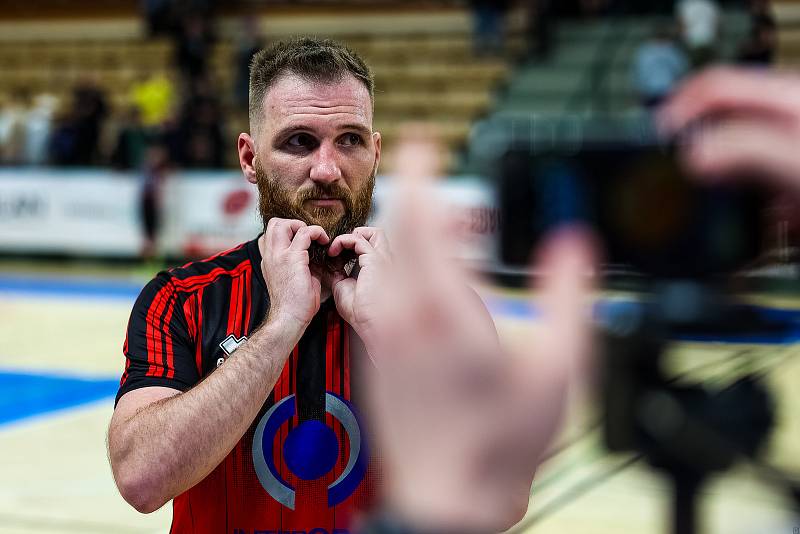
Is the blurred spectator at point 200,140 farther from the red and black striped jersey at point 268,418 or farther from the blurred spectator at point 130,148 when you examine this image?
the red and black striped jersey at point 268,418

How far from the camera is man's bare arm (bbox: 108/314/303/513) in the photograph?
2.30m

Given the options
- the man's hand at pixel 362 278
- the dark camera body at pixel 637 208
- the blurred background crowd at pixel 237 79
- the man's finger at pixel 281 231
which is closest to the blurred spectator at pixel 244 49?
the blurred background crowd at pixel 237 79

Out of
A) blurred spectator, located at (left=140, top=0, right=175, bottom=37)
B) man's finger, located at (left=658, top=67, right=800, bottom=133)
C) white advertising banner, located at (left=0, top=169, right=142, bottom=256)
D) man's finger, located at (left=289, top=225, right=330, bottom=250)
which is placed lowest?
white advertising banner, located at (left=0, top=169, right=142, bottom=256)

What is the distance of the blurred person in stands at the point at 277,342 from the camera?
2.33m

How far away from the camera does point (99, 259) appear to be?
1681cm

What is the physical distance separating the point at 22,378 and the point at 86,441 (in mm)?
2268

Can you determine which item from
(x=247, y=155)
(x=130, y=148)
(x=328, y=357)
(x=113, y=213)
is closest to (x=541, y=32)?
(x=130, y=148)

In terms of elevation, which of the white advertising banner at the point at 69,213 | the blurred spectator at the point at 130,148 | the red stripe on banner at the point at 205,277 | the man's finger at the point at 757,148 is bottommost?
the white advertising banner at the point at 69,213

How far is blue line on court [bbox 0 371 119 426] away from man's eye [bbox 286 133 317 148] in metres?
5.14

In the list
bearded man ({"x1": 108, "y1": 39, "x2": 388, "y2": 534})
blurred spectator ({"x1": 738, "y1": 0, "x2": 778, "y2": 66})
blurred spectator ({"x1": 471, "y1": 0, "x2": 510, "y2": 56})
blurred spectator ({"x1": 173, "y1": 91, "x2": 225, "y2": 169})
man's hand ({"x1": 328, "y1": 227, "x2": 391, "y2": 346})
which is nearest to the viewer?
man's hand ({"x1": 328, "y1": 227, "x2": 391, "y2": 346})

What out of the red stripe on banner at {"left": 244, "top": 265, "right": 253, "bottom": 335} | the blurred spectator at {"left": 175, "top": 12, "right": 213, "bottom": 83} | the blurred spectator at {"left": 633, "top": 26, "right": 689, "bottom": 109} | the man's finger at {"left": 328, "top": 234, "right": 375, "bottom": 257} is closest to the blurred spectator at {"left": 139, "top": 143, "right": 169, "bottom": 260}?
the blurred spectator at {"left": 175, "top": 12, "right": 213, "bottom": 83}

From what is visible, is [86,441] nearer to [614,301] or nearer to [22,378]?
[22,378]

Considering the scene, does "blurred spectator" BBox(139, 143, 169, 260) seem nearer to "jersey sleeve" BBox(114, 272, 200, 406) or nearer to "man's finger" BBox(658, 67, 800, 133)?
"jersey sleeve" BBox(114, 272, 200, 406)

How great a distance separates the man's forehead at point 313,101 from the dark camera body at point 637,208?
5.53ft
